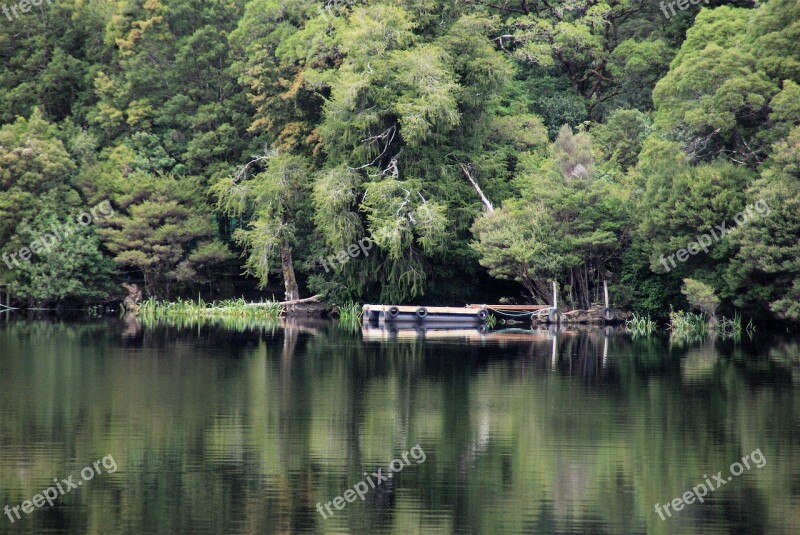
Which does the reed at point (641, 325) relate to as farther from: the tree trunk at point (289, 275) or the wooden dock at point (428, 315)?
the tree trunk at point (289, 275)

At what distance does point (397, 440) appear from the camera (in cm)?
1542

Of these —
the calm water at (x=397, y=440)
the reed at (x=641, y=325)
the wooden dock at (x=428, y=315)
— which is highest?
the wooden dock at (x=428, y=315)

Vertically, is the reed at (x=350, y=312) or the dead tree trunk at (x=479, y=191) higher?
the dead tree trunk at (x=479, y=191)

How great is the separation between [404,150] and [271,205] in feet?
19.8

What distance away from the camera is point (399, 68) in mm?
41688

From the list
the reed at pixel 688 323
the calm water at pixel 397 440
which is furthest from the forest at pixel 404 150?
the calm water at pixel 397 440

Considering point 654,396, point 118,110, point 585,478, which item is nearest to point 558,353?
point 654,396

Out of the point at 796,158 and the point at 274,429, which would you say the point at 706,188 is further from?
the point at 274,429

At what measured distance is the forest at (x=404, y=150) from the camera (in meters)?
36.6

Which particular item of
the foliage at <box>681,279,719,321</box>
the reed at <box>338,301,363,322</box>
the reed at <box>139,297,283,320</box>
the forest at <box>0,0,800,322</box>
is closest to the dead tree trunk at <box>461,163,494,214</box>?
the forest at <box>0,0,800,322</box>

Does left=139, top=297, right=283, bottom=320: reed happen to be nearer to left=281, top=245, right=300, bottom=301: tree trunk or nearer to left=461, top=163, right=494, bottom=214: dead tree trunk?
left=281, top=245, right=300, bottom=301: tree trunk

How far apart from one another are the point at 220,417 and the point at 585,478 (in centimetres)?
611

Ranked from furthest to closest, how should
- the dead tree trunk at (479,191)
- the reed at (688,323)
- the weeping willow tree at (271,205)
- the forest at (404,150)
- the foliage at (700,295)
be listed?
the weeping willow tree at (271,205)
the dead tree trunk at (479,191)
the reed at (688,323)
the forest at (404,150)
the foliage at (700,295)

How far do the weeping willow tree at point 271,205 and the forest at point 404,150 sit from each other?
0.12 metres
